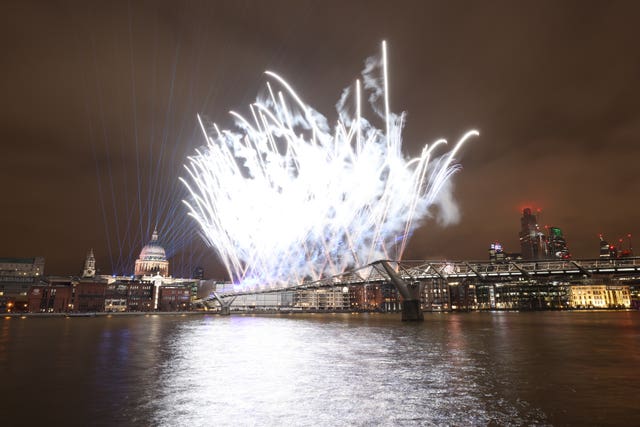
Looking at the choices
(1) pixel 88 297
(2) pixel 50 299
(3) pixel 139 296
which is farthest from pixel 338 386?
(3) pixel 139 296

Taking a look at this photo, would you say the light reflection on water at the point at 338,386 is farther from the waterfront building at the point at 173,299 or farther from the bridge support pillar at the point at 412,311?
the waterfront building at the point at 173,299

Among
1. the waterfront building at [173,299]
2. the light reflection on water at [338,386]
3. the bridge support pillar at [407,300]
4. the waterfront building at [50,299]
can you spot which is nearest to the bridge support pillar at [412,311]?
the bridge support pillar at [407,300]

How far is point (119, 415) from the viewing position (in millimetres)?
11539

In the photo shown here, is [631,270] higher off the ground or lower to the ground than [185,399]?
higher

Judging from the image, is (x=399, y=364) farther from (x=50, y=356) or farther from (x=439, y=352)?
(x=50, y=356)

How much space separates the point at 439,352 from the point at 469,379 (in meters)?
10.1

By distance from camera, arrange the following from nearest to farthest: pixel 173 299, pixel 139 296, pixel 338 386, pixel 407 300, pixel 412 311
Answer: pixel 338 386
pixel 407 300
pixel 412 311
pixel 139 296
pixel 173 299

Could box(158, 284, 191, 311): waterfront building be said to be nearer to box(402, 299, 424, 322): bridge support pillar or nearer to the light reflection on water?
box(402, 299, 424, 322): bridge support pillar

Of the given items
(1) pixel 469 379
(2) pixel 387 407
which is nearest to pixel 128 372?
(2) pixel 387 407

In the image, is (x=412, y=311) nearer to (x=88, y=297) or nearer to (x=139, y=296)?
(x=88, y=297)

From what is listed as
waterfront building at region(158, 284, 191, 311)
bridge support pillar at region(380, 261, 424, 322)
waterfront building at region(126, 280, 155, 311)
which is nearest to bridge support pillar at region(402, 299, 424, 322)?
bridge support pillar at region(380, 261, 424, 322)

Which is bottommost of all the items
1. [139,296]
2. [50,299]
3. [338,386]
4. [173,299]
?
[338,386]

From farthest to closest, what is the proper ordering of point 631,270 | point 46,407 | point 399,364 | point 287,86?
1. point 631,270
2. point 287,86
3. point 399,364
4. point 46,407

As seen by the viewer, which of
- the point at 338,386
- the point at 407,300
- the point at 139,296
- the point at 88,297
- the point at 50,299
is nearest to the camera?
the point at 338,386
